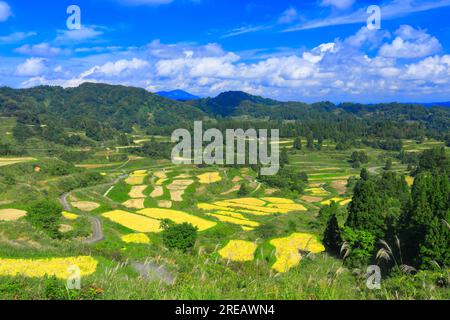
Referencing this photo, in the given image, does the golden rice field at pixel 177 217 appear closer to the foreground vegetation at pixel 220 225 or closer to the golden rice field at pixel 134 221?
the foreground vegetation at pixel 220 225

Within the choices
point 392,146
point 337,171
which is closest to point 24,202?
point 337,171

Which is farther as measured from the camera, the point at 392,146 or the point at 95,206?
the point at 392,146

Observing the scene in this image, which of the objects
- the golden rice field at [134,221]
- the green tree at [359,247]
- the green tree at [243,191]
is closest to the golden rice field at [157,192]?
the green tree at [243,191]

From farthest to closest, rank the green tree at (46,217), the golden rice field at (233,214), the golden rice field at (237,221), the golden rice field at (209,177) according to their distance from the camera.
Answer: the golden rice field at (209,177)
the golden rice field at (233,214)
the golden rice field at (237,221)
the green tree at (46,217)

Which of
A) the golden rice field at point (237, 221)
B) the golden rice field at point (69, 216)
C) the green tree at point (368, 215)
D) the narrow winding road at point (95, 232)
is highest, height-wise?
the green tree at point (368, 215)

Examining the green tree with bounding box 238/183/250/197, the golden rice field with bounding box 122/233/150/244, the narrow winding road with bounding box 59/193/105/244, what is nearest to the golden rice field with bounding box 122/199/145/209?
the narrow winding road with bounding box 59/193/105/244
